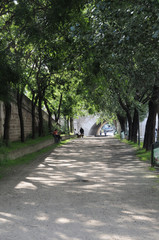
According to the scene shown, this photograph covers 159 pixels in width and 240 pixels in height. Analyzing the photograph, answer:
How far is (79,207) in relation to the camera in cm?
616

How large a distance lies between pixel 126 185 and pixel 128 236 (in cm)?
431

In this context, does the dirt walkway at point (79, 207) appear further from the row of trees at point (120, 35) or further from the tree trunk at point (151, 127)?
the tree trunk at point (151, 127)

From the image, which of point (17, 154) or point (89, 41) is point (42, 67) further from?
point (89, 41)

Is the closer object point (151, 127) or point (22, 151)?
point (22, 151)

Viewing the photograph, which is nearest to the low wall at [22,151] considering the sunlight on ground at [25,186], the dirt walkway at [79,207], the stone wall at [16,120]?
the stone wall at [16,120]

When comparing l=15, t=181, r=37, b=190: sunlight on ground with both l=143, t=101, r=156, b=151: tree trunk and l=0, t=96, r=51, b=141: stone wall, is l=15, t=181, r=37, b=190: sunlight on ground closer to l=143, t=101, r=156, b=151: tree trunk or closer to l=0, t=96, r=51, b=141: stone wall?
l=0, t=96, r=51, b=141: stone wall

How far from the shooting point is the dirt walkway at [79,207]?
Result: 4605 mm

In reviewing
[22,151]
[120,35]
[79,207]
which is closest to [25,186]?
[79,207]

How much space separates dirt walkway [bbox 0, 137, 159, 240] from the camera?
15.1 feet

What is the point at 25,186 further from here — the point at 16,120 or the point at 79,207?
the point at 16,120

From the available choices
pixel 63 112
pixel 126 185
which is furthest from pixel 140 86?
pixel 63 112

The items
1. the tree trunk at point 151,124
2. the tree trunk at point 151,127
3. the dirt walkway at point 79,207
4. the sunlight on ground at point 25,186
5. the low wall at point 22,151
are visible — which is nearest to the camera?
the dirt walkway at point 79,207

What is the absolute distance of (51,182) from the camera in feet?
30.5

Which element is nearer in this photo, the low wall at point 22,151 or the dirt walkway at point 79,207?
the dirt walkway at point 79,207
